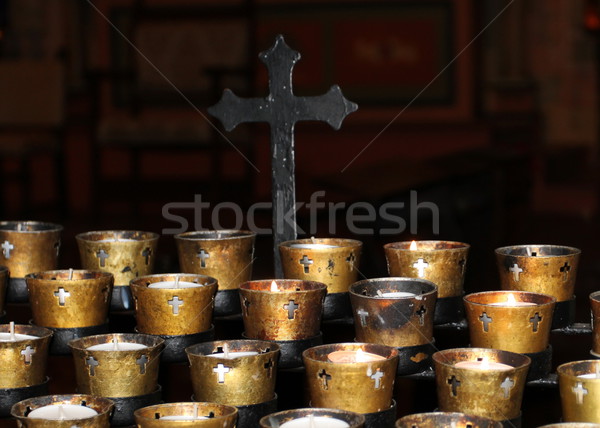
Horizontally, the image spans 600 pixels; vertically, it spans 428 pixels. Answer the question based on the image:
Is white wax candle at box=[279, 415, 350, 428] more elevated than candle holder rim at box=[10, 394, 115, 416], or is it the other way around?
candle holder rim at box=[10, 394, 115, 416]

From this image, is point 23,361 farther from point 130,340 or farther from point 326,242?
point 326,242

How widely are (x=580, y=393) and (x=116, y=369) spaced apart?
0.46 metres

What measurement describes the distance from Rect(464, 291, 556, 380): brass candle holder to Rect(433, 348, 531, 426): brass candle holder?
9 centimetres

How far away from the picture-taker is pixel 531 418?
1.08 meters

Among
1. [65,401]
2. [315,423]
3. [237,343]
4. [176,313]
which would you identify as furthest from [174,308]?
[315,423]

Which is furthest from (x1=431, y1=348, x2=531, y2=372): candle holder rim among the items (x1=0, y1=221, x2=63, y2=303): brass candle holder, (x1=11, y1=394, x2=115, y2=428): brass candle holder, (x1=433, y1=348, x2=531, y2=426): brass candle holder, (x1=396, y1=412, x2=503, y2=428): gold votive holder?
(x1=0, y1=221, x2=63, y2=303): brass candle holder

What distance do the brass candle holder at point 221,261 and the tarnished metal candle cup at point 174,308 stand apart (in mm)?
126

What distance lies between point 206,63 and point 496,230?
2617 mm

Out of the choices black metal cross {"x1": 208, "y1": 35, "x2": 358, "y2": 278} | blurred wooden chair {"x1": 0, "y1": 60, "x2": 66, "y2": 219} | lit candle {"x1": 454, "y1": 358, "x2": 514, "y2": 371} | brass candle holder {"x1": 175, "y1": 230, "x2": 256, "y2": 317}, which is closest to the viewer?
lit candle {"x1": 454, "y1": 358, "x2": 514, "y2": 371}

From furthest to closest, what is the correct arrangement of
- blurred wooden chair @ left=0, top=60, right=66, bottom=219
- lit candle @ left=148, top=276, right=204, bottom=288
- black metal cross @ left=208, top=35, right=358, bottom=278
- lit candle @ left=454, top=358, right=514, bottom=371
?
blurred wooden chair @ left=0, top=60, right=66, bottom=219, black metal cross @ left=208, top=35, right=358, bottom=278, lit candle @ left=148, top=276, right=204, bottom=288, lit candle @ left=454, top=358, right=514, bottom=371

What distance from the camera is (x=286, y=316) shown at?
1112 millimetres

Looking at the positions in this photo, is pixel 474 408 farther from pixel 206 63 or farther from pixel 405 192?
pixel 206 63

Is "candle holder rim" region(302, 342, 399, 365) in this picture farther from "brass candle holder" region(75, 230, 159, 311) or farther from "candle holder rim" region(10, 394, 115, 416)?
"brass candle holder" region(75, 230, 159, 311)

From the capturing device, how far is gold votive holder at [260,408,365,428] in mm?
847
